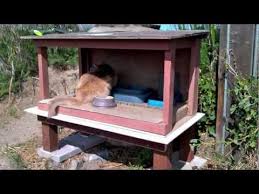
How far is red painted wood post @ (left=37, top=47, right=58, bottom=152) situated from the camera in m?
3.28

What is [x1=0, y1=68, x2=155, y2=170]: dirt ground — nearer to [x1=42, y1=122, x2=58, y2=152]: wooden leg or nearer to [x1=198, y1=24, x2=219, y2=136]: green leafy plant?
[x1=42, y1=122, x2=58, y2=152]: wooden leg

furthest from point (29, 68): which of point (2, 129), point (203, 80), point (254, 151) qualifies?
point (254, 151)

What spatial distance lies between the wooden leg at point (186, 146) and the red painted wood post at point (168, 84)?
71cm

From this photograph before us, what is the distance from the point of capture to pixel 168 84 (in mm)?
2439

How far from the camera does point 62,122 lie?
316cm

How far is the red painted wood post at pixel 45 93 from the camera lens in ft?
10.8

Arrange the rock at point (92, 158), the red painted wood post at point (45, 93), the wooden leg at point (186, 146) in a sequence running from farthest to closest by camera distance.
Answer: the rock at point (92, 158) < the red painted wood post at point (45, 93) < the wooden leg at point (186, 146)

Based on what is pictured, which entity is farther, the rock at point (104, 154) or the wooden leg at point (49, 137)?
the rock at point (104, 154)

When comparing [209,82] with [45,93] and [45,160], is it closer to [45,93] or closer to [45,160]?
[45,93]

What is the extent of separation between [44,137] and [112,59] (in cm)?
114

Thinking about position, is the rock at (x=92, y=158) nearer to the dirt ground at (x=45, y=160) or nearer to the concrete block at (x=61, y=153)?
the dirt ground at (x=45, y=160)

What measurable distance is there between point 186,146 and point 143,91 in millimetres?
705

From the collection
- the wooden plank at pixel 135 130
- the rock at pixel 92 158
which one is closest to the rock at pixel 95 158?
the rock at pixel 92 158

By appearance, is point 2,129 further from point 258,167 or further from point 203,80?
point 258,167
